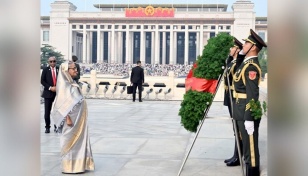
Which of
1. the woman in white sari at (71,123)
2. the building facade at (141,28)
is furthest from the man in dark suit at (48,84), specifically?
the building facade at (141,28)

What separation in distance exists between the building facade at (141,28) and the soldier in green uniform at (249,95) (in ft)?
222

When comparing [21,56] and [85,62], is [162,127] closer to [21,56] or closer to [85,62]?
[21,56]

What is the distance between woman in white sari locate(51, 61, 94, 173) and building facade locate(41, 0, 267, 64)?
67.4 metres

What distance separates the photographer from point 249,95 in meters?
4.04

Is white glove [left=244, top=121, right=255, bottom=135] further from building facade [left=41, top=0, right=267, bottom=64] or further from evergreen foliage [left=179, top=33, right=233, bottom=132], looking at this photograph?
building facade [left=41, top=0, right=267, bottom=64]

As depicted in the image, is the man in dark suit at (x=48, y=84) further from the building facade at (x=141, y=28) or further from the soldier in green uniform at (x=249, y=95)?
the building facade at (x=141, y=28)

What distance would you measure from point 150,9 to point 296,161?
7682cm

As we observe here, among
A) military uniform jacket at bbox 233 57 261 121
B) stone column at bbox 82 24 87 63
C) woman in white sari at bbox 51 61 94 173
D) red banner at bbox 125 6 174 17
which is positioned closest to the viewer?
military uniform jacket at bbox 233 57 261 121

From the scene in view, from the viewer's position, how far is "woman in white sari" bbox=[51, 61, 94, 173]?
479 centimetres

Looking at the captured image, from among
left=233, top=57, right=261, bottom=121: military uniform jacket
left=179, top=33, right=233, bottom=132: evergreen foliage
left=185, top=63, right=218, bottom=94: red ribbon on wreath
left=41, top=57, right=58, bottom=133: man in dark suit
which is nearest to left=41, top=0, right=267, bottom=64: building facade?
left=41, top=57, right=58, bottom=133: man in dark suit

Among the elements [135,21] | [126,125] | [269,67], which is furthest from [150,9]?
[269,67]

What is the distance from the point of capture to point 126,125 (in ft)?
31.1

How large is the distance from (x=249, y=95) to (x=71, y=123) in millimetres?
2009

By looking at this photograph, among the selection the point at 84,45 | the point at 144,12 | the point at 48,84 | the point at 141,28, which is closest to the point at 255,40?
the point at 48,84
